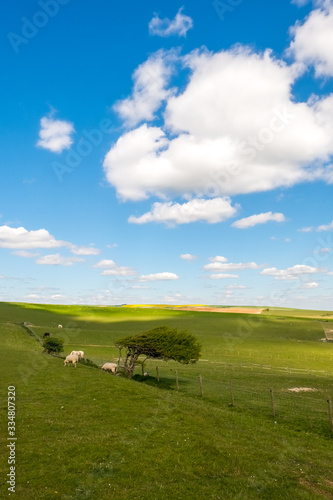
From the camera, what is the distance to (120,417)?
22562 mm

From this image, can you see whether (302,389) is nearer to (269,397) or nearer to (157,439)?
(269,397)

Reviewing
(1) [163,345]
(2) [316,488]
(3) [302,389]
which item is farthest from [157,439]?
(3) [302,389]

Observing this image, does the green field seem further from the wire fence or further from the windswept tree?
the windswept tree

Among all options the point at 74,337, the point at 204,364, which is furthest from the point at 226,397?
the point at 74,337

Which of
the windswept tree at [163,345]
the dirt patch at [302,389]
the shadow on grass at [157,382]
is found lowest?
the dirt patch at [302,389]

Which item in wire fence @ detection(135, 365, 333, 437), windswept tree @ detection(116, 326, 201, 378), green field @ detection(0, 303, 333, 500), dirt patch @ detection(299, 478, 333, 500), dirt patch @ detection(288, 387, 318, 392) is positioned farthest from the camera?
dirt patch @ detection(288, 387, 318, 392)

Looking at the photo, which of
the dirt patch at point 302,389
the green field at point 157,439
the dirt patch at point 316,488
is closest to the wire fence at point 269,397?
the dirt patch at point 302,389

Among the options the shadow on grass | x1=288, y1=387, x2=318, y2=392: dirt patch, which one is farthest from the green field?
x1=288, y1=387, x2=318, y2=392: dirt patch

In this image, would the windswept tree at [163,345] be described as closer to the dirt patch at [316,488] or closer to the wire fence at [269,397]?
the wire fence at [269,397]

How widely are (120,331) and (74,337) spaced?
54.0 ft

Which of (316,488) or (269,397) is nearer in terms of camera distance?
(316,488)

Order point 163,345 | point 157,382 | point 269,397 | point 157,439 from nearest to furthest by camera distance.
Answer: point 157,439, point 269,397, point 163,345, point 157,382

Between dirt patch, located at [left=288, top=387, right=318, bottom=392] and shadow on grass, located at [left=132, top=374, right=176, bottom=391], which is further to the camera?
dirt patch, located at [left=288, top=387, right=318, bottom=392]

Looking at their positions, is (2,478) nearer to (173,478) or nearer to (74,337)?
(173,478)
